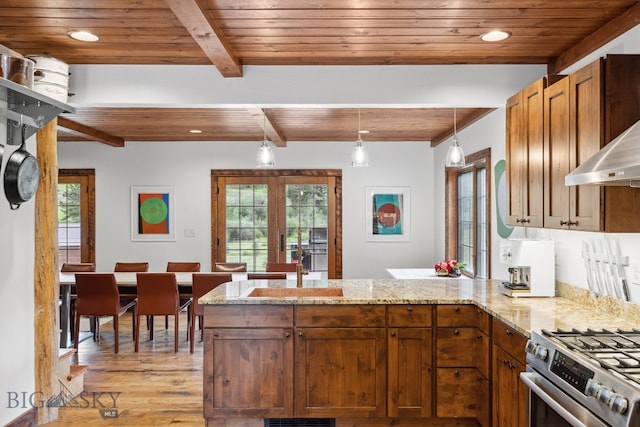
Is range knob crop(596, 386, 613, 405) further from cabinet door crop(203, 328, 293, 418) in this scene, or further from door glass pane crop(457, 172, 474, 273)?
door glass pane crop(457, 172, 474, 273)

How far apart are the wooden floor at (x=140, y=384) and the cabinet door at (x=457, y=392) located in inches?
62.3

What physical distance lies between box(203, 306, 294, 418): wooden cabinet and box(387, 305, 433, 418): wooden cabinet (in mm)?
649

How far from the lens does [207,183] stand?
7.14 m

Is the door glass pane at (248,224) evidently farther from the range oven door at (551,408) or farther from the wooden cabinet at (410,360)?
the range oven door at (551,408)

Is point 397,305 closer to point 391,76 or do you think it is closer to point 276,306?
point 276,306

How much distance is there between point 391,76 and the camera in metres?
3.57

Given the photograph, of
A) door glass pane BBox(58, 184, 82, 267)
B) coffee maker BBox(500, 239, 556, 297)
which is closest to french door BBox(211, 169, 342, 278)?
door glass pane BBox(58, 184, 82, 267)

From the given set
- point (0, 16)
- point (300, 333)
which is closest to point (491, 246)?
point (300, 333)

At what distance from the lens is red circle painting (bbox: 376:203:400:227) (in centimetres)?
714

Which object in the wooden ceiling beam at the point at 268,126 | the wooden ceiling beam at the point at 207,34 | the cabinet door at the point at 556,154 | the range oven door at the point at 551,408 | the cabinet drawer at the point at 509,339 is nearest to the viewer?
the range oven door at the point at 551,408

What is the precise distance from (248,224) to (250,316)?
4.13 meters

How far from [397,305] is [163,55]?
2251 millimetres

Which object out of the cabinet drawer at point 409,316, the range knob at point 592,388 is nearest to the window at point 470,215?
the cabinet drawer at point 409,316

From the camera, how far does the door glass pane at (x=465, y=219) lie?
18.8 ft
